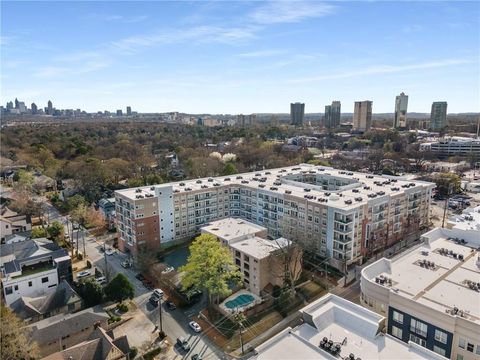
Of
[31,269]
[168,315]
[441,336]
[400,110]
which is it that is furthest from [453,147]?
[31,269]

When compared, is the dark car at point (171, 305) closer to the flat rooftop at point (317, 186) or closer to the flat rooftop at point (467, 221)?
the flat rooftop at point (317, 186)

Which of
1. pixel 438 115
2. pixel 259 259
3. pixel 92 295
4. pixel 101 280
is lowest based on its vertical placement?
pixel 101 280

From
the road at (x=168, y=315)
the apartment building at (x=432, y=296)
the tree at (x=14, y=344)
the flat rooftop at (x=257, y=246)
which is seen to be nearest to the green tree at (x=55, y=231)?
the road at (x=168, y=315)

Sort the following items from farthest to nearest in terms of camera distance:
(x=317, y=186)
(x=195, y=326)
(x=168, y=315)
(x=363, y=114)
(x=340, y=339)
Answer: (x=363, y=114)
(x=317, y=186)
(x=168, y=315)
(x=195, y=326)
(x=340, y=339)

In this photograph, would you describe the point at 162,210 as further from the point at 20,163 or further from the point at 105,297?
the point at 20,163

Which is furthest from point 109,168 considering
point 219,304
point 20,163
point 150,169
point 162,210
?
point 219,304

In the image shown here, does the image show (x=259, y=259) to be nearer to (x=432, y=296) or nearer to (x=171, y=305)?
(x=171, y=305)
